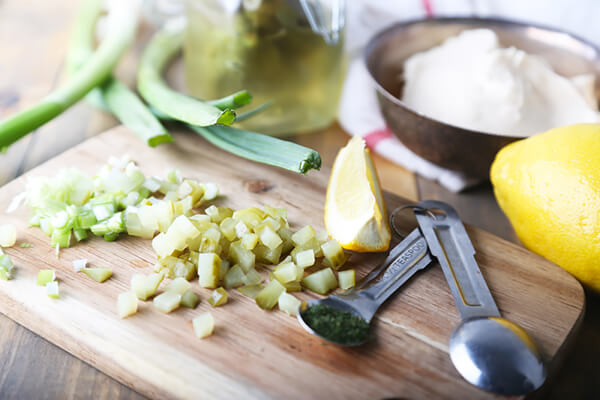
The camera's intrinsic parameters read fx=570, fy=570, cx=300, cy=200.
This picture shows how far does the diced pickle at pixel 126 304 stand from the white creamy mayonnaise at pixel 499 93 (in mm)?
951

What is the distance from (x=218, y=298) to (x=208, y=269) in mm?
67

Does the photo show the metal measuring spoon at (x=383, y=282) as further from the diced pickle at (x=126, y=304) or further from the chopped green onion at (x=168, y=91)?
the chopped green onion at (x=168, y=91)

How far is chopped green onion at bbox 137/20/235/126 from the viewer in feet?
4.52

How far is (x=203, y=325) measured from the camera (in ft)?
3.39

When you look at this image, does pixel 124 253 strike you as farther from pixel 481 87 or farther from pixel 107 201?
pixel 481 87

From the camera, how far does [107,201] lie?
129 centimetres

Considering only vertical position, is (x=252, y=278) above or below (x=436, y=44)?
below

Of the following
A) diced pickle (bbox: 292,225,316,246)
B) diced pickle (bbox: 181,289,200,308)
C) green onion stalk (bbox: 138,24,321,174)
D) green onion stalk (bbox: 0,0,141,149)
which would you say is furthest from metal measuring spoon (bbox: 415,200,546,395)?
green onion stalk (bbox: 0,0,141,149)

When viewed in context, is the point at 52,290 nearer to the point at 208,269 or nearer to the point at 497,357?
the point at 208,269

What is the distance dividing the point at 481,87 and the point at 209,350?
1017 millimetres

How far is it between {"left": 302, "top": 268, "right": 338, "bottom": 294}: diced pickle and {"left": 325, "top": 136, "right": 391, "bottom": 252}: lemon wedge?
82 mm

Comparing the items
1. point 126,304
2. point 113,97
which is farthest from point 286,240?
point 113,97

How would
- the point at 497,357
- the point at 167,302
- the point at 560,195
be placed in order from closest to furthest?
1. the point at 497,357
2. the point at 167,302
3. the point at 560,195

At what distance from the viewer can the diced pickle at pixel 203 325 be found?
103 cm
